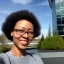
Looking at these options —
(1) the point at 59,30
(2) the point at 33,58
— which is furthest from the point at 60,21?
(2) the point at 33,58

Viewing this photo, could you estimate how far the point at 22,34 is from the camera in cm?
169

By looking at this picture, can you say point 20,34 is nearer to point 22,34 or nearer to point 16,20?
point 22,34

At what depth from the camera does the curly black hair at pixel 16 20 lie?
1.79m

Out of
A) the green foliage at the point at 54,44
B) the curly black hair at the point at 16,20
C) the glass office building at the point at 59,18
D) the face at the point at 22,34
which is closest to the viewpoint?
the face at the point at 22,34

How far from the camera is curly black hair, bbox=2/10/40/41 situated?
1793 mm

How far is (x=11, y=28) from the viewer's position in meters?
1.80

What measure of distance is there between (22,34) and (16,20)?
15 centimetres

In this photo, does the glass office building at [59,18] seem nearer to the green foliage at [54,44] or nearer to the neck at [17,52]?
the green foliage at [54,44]

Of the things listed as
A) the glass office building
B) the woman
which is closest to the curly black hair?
the woman

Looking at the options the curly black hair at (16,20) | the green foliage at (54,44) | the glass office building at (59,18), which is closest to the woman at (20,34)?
the curly black hair at (16,20)

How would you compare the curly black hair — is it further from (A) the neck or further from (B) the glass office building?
(B) the glass office building

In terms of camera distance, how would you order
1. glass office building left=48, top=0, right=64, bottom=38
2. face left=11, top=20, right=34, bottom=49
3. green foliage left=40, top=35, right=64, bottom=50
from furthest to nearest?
1. glass office building left=48, top=0, right=64, bottom=38
2. green foliage left=40, top=35, right=64, bottom=50
3. face left=11, top=20, right=34, bottom=49

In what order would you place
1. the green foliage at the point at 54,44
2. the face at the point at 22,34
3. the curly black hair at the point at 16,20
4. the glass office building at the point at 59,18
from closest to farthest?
the face at the point at 22,34 → the curly black hair at the point at 16,20 → the green foliage at the point at 54,44 → the glass office building at the point at 59,18

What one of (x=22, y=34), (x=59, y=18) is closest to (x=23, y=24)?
(x=22, y=34)
